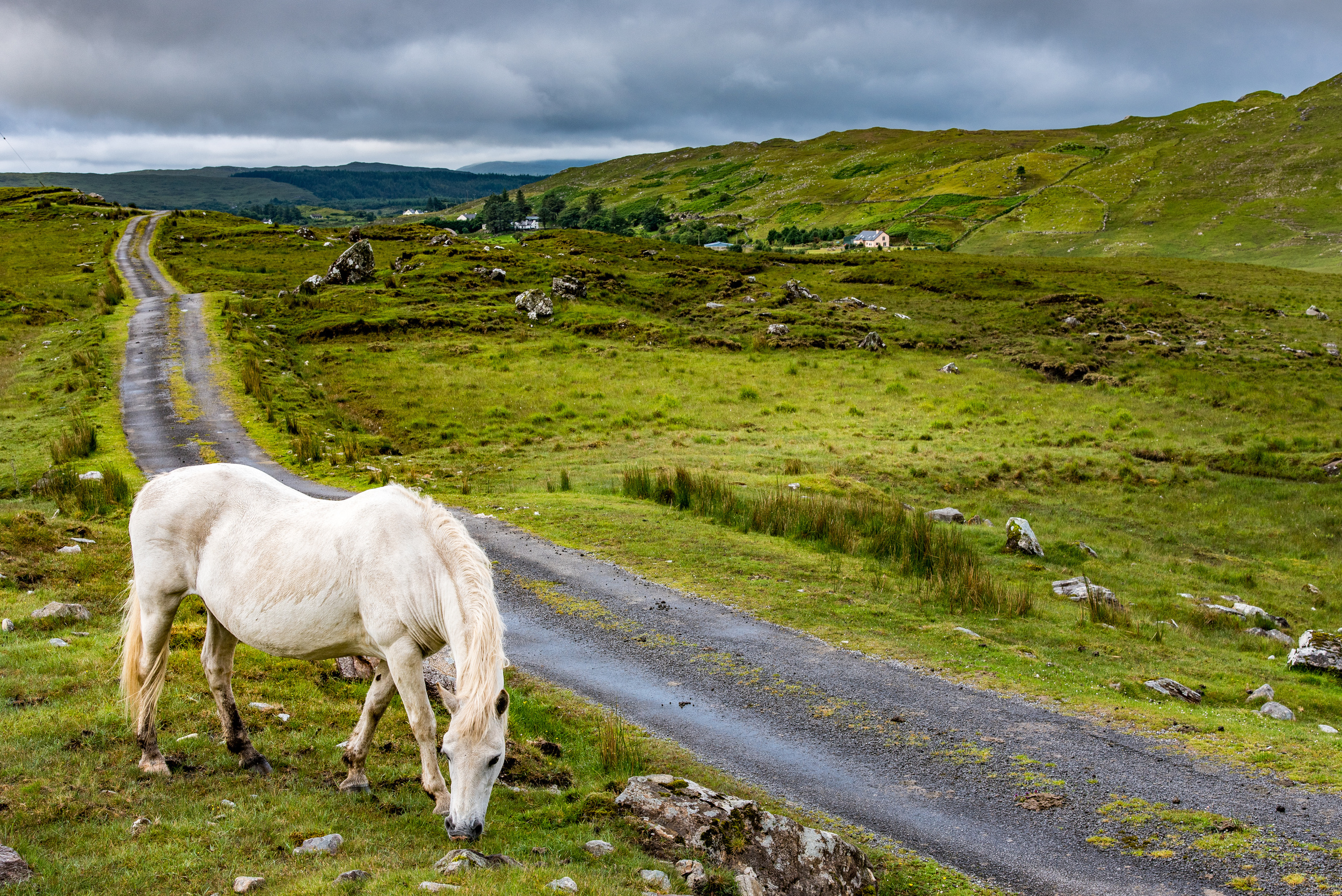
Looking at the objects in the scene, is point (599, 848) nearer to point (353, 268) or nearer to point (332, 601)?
point (332, 601)

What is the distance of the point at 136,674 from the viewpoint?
7.79 metres

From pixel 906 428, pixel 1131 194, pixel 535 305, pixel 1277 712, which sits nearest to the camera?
pixel 1277 712

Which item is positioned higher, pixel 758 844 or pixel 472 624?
pixel 472 624

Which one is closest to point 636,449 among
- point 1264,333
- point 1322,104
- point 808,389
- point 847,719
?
point 808,389

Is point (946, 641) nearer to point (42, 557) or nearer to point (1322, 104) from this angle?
point (42, 557)

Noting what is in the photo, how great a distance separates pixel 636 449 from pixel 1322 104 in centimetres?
17907

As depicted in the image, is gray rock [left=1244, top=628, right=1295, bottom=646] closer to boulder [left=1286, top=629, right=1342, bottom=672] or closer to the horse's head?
boulder [left=1286, top=629, right=1342, bottom=672]

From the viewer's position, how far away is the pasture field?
48.3 feet

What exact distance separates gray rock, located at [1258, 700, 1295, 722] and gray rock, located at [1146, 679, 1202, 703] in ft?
2.59

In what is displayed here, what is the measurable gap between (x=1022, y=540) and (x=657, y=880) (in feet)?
53.0

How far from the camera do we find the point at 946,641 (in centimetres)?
1372

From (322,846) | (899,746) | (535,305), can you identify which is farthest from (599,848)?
(535,305)

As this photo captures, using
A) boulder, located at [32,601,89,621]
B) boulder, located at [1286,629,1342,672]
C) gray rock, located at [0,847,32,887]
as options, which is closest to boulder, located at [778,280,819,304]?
boulder, located at [1286,629,1342,672]

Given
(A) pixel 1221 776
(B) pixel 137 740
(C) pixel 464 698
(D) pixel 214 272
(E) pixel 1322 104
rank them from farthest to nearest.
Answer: (E) pixel 1322 104, (D) pixel 214 272, (A) pixel 1221 776, (B) pixel 137 740, (C) pixel 464 698
